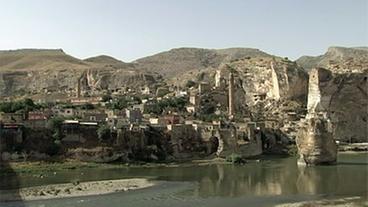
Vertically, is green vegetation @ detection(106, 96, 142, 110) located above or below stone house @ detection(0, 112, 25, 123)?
above

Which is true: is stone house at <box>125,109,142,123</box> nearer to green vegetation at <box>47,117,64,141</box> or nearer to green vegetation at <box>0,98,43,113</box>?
green vegetation at <box>47,117,64,141</box>

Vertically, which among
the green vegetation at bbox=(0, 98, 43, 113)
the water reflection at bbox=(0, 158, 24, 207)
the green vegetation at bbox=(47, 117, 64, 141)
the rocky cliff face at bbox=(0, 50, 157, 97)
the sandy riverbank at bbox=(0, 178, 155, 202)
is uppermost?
the rocky cliff face at bbox=(0, 50, 157, 97)

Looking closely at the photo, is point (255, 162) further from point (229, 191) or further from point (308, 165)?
point (229, 191)

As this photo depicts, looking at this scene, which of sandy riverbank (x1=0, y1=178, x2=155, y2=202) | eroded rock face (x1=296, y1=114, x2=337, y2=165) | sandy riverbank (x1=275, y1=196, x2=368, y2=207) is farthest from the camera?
eroded rock face (x1=296, y1=114, x2=337, y2=165)

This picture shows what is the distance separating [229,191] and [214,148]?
2074cm

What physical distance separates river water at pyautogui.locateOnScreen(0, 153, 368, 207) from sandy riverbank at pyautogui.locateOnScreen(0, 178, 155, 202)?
1135 millimetres

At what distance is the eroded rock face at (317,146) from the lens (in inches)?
1945

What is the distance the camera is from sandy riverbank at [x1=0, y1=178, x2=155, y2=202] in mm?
32625

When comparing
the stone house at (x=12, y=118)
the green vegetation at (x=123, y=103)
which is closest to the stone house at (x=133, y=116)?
the stone house at (x=12, y=118)

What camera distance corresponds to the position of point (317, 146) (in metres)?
49.3

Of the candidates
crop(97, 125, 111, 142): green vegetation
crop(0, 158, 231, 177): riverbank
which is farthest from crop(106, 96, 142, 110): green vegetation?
crop(0, 158, 231, 177): riverbank

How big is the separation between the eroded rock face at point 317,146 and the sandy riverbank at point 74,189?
Answer: 15421mm

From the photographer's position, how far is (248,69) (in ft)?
359

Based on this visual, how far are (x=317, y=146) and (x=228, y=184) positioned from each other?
13.4 meters
